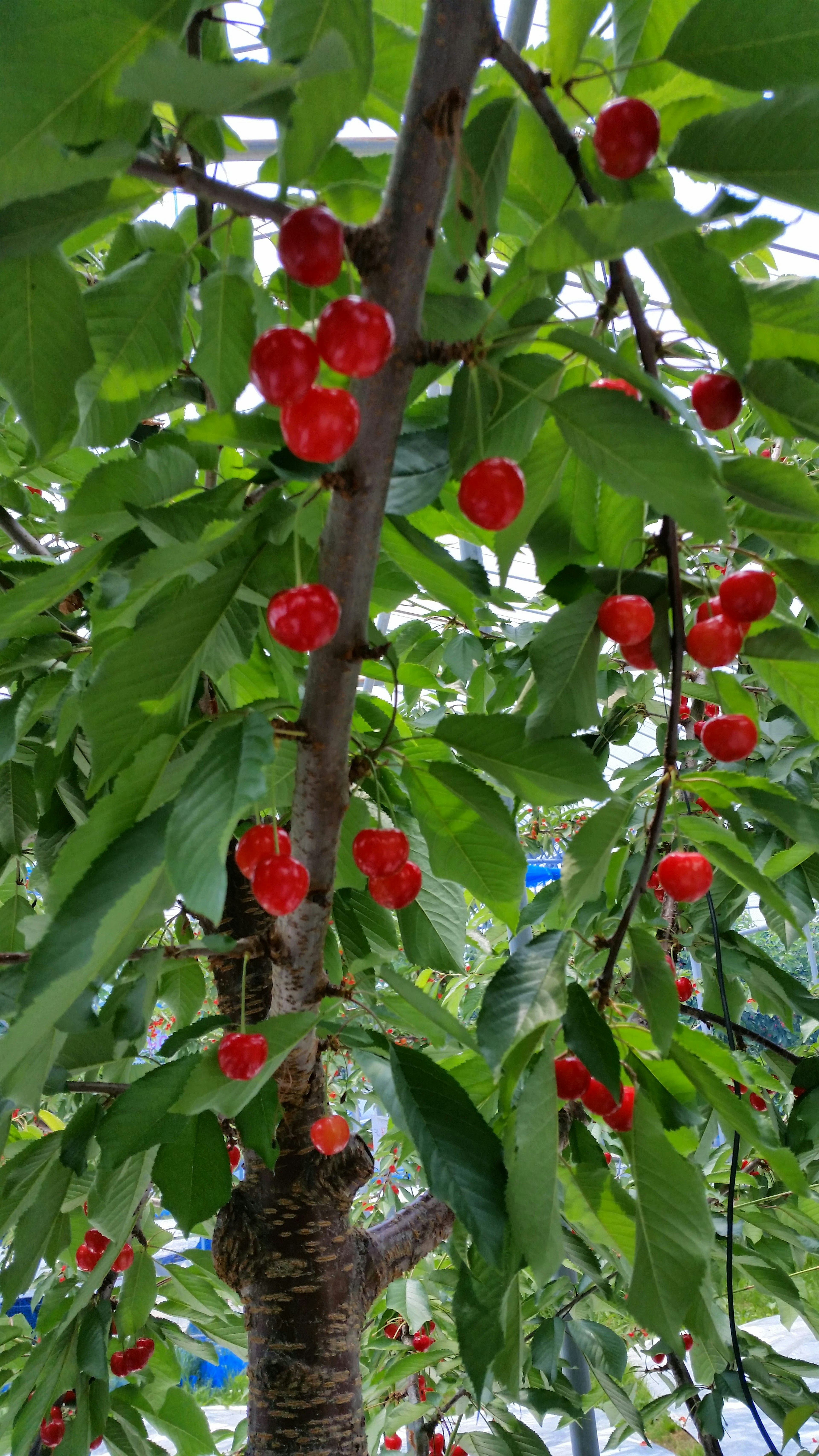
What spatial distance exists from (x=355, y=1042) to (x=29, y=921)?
1.00ft

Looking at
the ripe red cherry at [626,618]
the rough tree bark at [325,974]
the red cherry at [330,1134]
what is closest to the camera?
the rough tree bark at [325,974]

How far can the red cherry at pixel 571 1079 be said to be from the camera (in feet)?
2.32

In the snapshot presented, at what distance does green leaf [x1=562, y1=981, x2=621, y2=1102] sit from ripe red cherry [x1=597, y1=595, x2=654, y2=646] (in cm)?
23

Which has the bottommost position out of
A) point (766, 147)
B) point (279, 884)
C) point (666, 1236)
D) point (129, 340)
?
point (666, 1236)

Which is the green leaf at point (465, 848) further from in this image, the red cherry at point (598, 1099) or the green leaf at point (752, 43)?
the green leaf at point (752, 43)

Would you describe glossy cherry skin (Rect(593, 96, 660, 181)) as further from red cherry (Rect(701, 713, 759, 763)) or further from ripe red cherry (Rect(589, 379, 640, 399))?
red cherry (Rect(701, 713, 759, 763))

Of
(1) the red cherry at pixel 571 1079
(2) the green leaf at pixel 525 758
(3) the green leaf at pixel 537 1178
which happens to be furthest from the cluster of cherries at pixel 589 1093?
(2) the green leaf at pixel 525 758

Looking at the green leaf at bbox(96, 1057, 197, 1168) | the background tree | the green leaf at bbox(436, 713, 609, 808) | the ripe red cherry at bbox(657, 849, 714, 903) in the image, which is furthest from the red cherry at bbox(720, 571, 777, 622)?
the green leaf at bbox(96, 1057, 197, 1168)

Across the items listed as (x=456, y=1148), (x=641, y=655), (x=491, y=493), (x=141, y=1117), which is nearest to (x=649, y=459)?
(x=491, y=493)

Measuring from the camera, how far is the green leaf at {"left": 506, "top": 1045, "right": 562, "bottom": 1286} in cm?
54

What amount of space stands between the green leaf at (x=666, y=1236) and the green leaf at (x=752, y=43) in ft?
1.95

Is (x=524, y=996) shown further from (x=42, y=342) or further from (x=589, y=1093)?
(x=42, y=342)

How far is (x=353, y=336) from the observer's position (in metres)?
0.42

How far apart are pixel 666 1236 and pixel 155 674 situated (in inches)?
19.0
